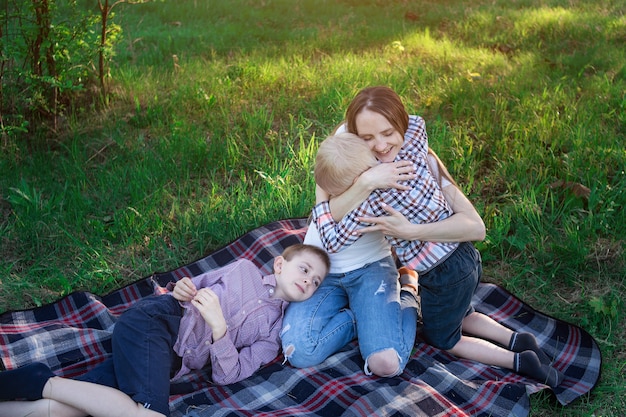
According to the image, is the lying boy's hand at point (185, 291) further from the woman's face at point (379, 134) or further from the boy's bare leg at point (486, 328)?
the boy's bare leg at point (486, 328)

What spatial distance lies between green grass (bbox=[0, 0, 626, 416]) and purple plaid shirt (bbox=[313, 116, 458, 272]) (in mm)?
893

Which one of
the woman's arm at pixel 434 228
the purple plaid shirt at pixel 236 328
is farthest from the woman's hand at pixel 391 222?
the purple plaid shirt at pixel 236 328

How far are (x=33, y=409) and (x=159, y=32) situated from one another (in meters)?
5.77

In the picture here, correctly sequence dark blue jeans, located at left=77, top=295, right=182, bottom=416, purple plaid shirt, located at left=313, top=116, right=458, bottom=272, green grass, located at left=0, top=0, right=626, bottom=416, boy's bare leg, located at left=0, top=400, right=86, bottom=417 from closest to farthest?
boy's bare leg, located at left=0, top=400, right=86, bottom=417 < dark blue jeans, located at left=77, top=295, right=182, bottom=416 < purple plaid shirt, located at left=313, top=116, right=458, bottom=272 < green grass, located at left=0, top=0, right=626, bottom=416

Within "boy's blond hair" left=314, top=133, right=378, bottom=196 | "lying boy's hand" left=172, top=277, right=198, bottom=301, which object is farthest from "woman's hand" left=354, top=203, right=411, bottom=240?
"lying boy's hand" left=172, top=277, right=198, bottom=301

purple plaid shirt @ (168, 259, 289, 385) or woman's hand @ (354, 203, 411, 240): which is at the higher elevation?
woman's hand @ (354, 203, 411, 240)

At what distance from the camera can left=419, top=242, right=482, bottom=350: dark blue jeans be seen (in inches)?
134

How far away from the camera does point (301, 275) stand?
11.4ft

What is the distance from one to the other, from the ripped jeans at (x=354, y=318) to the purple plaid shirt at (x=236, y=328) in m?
0.10

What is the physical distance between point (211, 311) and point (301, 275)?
526mm

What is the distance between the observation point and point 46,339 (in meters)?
3.57

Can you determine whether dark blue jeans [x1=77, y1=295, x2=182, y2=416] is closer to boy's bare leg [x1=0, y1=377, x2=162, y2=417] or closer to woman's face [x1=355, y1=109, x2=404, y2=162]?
boy's bare leg [x1=0, y1=377, x2=162, y2=417]

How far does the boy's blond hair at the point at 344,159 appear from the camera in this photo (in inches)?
132

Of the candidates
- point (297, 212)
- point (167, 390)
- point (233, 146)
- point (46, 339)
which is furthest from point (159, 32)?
point (167, 390)
